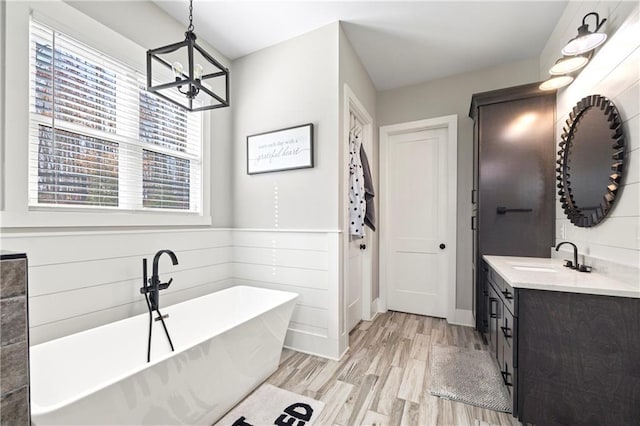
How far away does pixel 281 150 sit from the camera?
262cm

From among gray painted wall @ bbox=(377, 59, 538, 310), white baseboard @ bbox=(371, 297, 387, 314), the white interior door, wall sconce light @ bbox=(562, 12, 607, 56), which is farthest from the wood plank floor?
wall sconce light @ bbox=(562, 12, 607, 56)

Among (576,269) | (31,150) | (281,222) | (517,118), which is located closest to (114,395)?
(31,150)

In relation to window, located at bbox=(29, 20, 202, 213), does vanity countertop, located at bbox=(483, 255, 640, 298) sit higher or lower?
lower

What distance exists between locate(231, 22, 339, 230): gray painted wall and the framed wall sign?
6cm

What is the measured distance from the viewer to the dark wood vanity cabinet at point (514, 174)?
2.43 metres

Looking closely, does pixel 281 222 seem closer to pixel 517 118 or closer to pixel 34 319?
pixel 34 319

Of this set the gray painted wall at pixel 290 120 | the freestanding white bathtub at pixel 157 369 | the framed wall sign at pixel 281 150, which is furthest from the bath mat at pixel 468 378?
the framed wall sign at pixel 281 150

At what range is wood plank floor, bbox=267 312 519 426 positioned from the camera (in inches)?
65.9

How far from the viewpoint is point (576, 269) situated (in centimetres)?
182

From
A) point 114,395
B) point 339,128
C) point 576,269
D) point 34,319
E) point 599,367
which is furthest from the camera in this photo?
point 339,128

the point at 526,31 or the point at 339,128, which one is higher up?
the point at 526,31

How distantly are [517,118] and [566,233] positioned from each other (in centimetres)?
109

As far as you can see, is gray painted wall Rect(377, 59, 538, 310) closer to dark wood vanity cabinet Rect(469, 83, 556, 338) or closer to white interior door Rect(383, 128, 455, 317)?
white interior door Rect(383, 128, 455, 317)

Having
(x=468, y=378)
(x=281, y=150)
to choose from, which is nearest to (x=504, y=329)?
(x=468, y=378)
